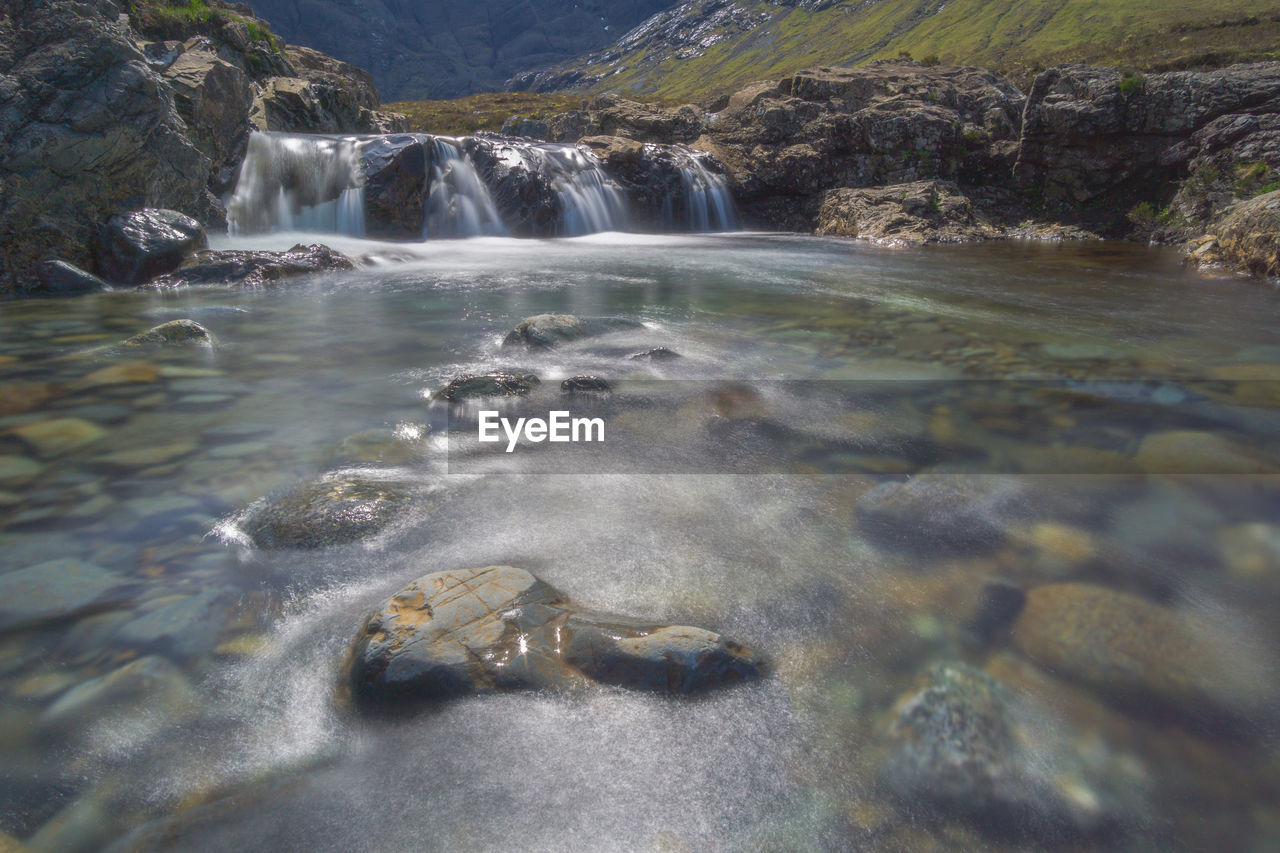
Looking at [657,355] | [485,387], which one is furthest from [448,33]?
[485,387]

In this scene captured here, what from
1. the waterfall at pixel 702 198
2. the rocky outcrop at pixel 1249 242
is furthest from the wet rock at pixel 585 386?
the waterfall at pixel 702 198

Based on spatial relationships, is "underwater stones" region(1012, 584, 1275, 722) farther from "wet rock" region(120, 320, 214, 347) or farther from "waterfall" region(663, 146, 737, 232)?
"waterfall" region(663, 146, 737, 232)

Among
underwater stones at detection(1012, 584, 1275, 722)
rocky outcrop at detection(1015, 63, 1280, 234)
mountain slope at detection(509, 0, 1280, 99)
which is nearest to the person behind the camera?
underwater stones at detection(1012, 584, 1275, 722)

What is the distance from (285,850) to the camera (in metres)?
1.67

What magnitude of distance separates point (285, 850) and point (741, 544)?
6.87ft

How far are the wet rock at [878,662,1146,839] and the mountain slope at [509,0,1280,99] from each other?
35.0 meters

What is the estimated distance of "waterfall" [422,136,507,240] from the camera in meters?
16.3

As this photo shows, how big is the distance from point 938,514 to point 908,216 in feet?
49.5

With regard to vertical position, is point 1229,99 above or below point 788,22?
below

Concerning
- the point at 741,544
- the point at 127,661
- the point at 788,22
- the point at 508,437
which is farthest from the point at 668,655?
the point at 788,22

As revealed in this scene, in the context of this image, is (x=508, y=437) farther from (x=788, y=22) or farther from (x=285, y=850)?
(x=788, y=22)

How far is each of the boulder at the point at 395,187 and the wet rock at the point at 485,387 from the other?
1227 centimetres

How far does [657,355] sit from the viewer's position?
6.13 meters
